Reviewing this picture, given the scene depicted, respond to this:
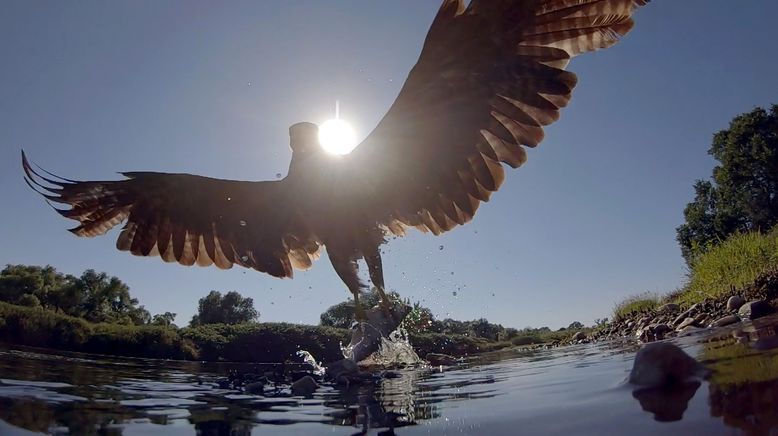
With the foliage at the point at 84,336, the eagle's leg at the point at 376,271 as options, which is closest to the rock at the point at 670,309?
the eagle's leg at the point at 376,271

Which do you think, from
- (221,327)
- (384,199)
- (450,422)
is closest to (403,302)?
(384,199)

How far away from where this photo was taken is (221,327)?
15984 millimetres

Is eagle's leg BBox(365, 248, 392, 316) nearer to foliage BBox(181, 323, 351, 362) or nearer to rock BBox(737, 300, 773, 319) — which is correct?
rock BBox(737, 300, 773, 319)

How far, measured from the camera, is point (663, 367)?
249 cm

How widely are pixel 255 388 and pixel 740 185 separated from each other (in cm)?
3485

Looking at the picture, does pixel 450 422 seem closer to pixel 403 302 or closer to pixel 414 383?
pixel 414 383

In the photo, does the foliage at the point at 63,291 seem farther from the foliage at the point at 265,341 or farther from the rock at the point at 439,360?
the rock at the point at 439,360

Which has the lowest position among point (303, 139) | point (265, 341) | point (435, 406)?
point (435, 406)

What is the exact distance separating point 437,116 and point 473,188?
937mm

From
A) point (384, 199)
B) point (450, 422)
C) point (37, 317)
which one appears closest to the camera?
point (450, 422)

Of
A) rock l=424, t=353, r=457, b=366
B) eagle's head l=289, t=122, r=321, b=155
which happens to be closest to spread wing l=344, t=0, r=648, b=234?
eagle's head l=289, t=122, r=321, b=155

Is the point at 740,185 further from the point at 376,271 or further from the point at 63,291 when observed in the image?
the point at 63,291

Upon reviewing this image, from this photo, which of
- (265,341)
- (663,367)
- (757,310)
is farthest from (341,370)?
(265,341)

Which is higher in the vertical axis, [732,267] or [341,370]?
[732,267]
